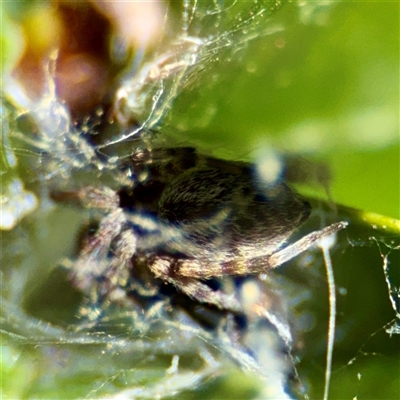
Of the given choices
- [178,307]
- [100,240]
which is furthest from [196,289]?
[100,240]

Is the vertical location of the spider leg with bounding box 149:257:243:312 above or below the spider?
below

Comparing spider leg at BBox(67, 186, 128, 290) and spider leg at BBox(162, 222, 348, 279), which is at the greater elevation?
spider leg at BBox(67, 186, 128, 290)

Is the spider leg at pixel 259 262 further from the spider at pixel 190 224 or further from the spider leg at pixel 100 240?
the spider leg at pixel 100 240

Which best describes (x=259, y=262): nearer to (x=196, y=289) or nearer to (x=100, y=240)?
(x=196, y=289)

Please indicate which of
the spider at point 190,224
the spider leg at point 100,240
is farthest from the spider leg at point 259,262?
the spider leg at point 100,240

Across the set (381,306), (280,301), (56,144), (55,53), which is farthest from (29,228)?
(381,306)

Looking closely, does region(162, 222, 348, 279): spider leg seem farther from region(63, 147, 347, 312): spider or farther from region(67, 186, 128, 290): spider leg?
region(67, 186, 128, 290): spider leg

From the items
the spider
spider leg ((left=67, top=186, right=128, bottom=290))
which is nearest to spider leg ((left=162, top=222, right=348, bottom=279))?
the spider
